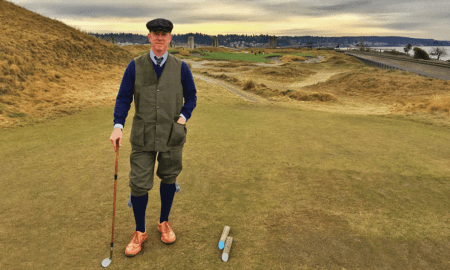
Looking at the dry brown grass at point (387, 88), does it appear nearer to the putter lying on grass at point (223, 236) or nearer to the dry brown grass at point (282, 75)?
the dry brown grass at point (282, 75)

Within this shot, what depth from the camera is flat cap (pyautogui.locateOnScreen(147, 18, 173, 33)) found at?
2.95 m

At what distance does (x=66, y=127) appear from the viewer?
29.5ft

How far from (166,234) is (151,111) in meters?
1.47

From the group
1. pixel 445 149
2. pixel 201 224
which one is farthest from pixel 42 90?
pixel 445 149

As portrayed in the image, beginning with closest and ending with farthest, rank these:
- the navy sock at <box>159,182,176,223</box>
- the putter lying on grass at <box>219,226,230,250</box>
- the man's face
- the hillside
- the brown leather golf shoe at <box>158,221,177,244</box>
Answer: the man's face, the putter lying on grass at <box>219,226,230,250</box>, the brown leather golf shoe at <box>158,221,177,244</box>, the navy sock at <box>159,182,176,223</box>, the hillside

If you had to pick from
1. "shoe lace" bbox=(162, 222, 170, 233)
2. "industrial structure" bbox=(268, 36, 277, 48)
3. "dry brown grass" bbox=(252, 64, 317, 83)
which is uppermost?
"industrial structure" bbox=(268, 36, 277, 48)

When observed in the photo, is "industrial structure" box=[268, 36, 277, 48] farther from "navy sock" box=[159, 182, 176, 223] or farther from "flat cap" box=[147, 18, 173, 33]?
"navy sock" box=[159, 182, 176, 223]

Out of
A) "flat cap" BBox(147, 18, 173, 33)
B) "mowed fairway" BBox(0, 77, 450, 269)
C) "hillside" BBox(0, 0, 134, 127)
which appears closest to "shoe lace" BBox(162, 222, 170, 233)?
"mowed fairway" BBox(0, 77, 450, 269)

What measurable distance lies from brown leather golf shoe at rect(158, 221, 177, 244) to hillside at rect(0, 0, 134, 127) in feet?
26.9

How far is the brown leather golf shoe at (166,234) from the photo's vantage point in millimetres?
3254

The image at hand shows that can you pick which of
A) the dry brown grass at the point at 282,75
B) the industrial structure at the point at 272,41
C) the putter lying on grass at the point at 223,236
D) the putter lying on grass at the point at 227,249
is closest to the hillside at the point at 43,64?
the putter lying on grass at the point at 223,236

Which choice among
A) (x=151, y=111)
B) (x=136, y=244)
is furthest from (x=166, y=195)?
(x=151, y=111)

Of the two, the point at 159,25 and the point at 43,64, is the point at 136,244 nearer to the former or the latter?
the point at 159,25

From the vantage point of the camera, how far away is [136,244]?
3.12 meters
